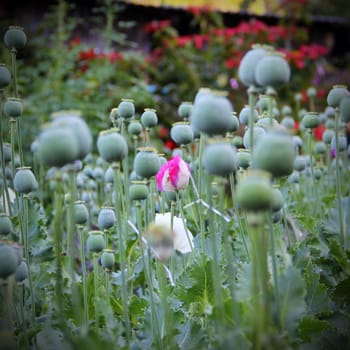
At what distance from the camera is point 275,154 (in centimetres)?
52

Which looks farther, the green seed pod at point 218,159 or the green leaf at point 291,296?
the green leaf at point 291,296

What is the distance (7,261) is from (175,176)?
382 mm

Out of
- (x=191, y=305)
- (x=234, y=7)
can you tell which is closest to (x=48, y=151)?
(x=191, y=305)

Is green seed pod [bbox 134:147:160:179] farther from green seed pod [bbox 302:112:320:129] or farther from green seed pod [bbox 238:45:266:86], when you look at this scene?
green seed pod [bbox 302:112:320:129]

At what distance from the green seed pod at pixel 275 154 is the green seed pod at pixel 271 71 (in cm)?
9

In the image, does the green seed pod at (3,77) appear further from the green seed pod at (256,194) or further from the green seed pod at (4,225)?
the green seed pod at (256,194)

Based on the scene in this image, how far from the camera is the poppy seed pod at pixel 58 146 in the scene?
52 cm

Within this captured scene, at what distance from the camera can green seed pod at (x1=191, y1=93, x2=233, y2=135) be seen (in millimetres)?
563

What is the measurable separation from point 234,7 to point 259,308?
6.25m

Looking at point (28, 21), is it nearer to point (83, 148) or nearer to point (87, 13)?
point (87, 13)

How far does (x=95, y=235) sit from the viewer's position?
0.83 meters

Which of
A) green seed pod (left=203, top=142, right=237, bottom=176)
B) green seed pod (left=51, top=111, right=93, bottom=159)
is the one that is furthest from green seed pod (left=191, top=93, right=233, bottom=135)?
green seed pod (left=51, top=111, right=93, bottom=159)

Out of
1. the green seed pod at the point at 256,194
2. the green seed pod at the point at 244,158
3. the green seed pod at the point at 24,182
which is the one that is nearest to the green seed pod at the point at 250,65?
the green seed pod at the point at 256,194

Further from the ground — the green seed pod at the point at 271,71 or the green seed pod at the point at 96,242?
the green seed pod at the point at 271,71
